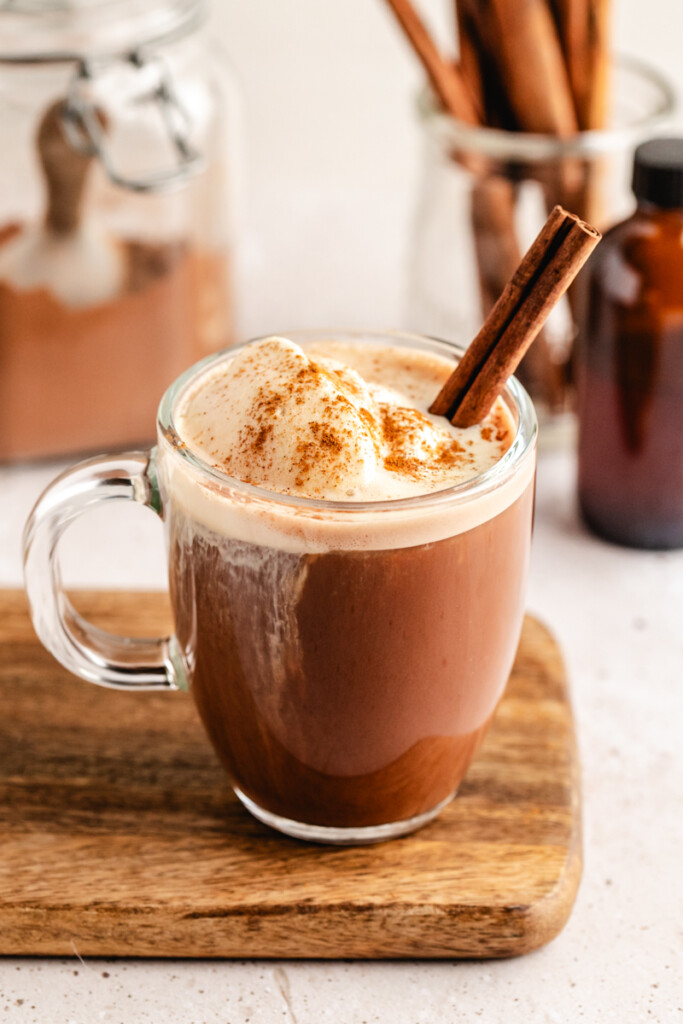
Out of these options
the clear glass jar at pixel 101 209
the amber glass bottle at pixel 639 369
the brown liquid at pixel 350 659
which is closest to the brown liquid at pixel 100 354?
the clear glass jar at pixel 101 209

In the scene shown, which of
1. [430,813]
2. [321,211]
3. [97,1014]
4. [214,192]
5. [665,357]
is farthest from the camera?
[321,211]

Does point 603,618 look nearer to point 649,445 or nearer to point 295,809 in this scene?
point 649,445

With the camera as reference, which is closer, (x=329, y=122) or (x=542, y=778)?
(x=542, y=778)

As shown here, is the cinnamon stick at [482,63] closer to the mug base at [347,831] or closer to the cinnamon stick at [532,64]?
the cinnamon stick at [532,64]

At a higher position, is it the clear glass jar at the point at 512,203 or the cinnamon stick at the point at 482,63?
the cinnamon stick at the point at 482,63

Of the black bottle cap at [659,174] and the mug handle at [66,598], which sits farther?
the black bottle cap at [659,174]

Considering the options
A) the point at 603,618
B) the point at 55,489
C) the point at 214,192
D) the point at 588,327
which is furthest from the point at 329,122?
the point at 55,489

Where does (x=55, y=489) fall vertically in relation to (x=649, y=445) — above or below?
above

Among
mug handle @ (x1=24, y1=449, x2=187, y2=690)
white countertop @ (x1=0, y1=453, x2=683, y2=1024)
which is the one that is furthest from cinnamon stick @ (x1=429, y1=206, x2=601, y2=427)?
white countertop @ (x1=0, y1=453, x2=683, y2=1024)
